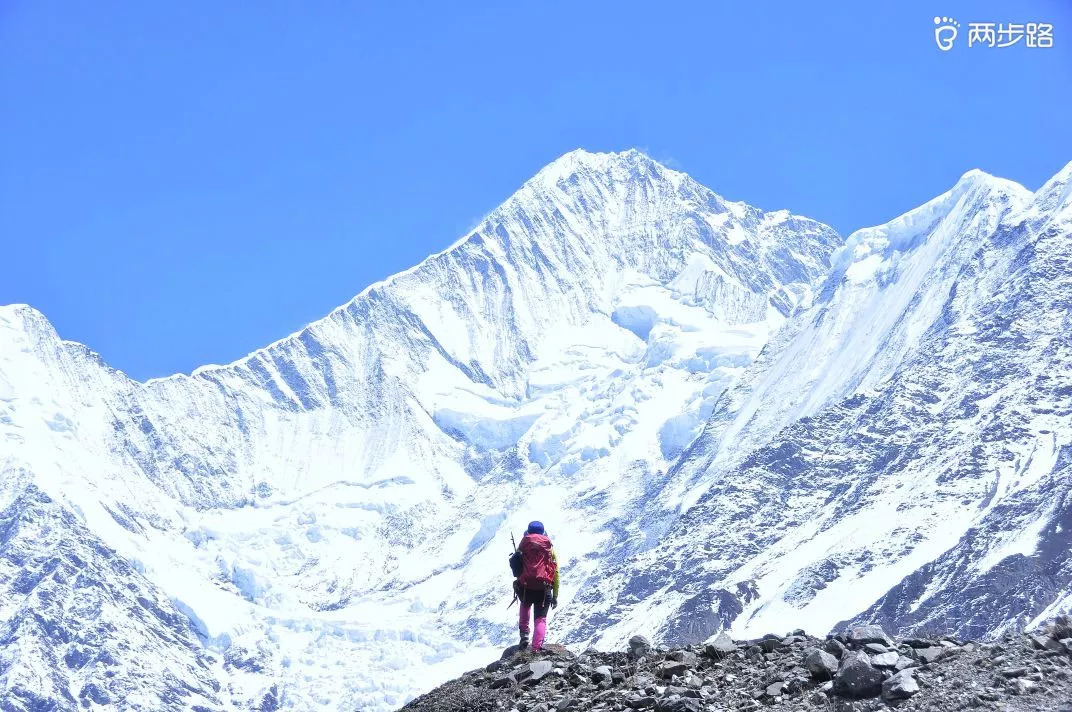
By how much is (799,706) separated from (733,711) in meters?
0.98

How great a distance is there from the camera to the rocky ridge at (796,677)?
81.3 feet

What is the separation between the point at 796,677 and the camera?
89.2ft

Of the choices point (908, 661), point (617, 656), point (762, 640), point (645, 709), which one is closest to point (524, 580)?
point (617, 656)

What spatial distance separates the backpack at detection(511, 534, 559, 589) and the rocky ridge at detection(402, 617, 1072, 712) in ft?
A: 6.40

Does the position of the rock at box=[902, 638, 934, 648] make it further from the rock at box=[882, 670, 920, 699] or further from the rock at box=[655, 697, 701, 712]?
the rock at box=[655, 697, 701, 712]

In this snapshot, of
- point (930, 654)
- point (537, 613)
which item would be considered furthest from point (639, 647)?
point (930, 654)

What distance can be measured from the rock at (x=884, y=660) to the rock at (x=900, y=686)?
1.35 feet

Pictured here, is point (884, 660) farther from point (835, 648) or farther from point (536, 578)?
point (536, 578)

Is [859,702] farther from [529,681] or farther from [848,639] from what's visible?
[529,681]

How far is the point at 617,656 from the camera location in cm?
3216

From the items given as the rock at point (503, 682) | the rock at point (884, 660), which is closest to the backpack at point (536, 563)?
the rock at point (503, 682)

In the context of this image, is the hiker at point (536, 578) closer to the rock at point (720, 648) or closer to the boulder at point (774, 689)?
the rock at point (720, 648)

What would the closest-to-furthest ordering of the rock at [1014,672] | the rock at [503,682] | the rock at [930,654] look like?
the rock at [1014,672]
the rock at [930,654]
the rock at [503,682]

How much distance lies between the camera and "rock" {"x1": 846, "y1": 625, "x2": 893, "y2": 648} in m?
27.9
